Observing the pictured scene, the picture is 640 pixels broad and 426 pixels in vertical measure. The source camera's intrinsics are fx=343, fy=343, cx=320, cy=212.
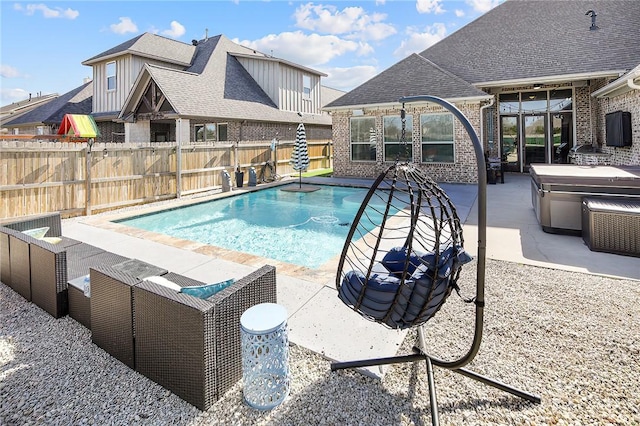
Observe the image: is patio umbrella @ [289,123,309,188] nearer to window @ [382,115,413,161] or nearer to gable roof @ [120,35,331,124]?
window @ [382,115,413,161]

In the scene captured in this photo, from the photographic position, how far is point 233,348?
2482 mm

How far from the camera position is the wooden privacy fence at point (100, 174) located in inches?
289

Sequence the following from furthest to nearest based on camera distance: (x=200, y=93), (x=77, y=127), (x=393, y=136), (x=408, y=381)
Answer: (x=200, y=93) < (x=77, y=127) < (x=393, y=136) < (x=408, y=381)

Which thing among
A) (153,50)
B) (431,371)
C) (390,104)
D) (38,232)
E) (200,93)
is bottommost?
(431,371)

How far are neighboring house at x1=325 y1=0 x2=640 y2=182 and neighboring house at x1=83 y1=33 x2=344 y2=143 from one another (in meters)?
5.60

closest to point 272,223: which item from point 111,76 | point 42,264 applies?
point 42,264

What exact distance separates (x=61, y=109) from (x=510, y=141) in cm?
2403

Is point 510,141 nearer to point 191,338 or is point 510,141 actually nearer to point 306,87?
point 306,87

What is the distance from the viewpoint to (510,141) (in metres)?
14.9

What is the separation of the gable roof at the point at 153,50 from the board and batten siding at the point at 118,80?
30 cm

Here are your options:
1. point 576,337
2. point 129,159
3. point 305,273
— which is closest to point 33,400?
point 305,273

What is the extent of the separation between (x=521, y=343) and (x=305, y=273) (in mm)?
2563

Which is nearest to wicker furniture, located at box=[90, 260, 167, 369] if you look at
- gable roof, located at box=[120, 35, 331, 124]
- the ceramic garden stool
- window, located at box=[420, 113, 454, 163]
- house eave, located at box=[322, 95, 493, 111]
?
the ceramic garden stool

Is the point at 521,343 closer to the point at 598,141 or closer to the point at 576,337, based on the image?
the point at 576,337
